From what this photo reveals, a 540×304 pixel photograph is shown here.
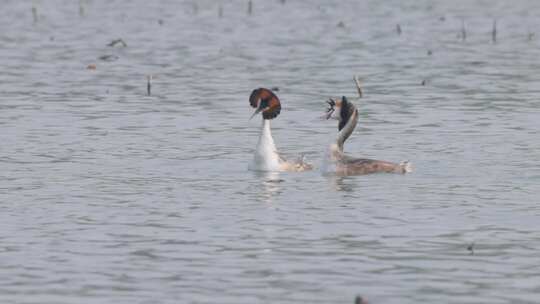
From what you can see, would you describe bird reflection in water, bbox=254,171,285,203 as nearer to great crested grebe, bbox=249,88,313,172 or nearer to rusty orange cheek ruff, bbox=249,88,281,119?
great crested grebe, bbox=249,88,313,172

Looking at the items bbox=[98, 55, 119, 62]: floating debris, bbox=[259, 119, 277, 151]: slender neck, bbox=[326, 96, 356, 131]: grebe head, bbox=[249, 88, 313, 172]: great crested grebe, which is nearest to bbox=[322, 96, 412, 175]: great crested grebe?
bbox=[326, 96, 356, 131]: grebe head

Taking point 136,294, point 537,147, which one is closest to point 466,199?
point 537,147

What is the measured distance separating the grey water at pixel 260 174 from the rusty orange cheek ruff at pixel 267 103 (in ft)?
3.23

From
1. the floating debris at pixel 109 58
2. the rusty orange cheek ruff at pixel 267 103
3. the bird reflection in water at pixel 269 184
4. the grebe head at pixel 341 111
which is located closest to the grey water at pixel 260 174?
the bird reflection in water at pixel 269 184

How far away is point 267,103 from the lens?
2700cm

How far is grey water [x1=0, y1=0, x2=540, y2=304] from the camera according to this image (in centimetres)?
1744

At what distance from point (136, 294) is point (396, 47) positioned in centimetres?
3450

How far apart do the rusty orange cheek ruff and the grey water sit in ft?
3.23

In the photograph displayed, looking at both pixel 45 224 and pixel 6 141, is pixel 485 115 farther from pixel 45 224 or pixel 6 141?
pixel 45 224

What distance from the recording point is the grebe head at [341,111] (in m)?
26.9

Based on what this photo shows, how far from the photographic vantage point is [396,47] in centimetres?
5038

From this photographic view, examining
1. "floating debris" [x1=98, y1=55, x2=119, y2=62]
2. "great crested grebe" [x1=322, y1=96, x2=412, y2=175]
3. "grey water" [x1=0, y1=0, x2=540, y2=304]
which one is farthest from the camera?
"floating debris" [x1=98, y1=55, x2=119, y2=62]

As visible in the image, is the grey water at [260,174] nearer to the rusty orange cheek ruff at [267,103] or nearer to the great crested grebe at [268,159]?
the great crested grebe at [268,159]

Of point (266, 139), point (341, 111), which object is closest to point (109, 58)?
point (341, 111)
